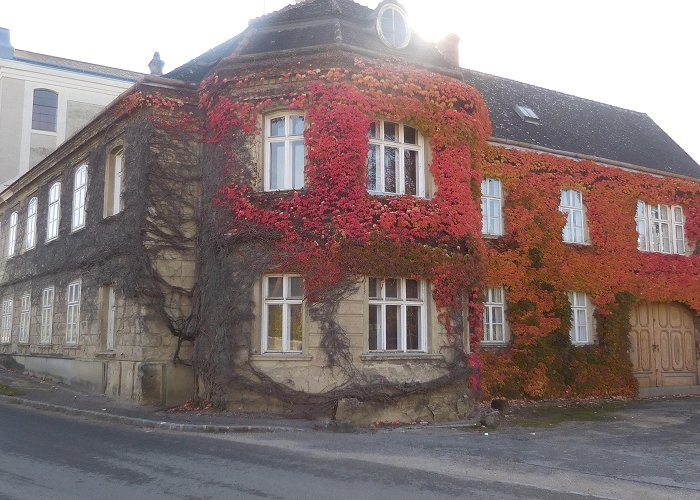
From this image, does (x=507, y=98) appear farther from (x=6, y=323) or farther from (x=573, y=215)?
(x=6, y=323)

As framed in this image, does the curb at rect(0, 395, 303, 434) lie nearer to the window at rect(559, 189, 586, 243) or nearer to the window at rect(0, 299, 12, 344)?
the window at rect(559, 189, 586, 243)

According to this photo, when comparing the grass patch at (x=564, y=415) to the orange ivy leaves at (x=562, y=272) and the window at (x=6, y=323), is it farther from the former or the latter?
the window at (x=6, y=323)

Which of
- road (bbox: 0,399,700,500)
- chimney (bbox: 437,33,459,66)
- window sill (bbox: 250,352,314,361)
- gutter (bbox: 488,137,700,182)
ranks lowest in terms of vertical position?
road (bbox: 0,399,700,500)

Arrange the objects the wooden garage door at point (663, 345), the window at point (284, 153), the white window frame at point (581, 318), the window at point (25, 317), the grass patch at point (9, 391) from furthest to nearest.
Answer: the window at point (25, 317) < the wooden garage door at point (663, 345) < the white window frame at point (581, 318) < the grass patch at point (9, 391) < the window at point (284, 153)

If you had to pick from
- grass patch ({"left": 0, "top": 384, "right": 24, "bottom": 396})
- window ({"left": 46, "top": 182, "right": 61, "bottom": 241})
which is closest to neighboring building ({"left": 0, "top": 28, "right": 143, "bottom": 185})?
window ({"left": 46, "top": 182, "right": 61, "bottom": 241})

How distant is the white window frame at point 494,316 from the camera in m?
18.5

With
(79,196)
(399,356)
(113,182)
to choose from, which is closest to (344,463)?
(399,356)

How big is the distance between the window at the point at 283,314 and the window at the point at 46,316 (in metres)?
10.5

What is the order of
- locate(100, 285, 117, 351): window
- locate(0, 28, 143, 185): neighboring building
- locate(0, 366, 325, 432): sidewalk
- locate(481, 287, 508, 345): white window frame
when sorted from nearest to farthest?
locate(0, 366, 325, 432): sidewalk < locate(100, 285, 117, 351): window < locate(481, 287, 508, 345): white window frame < locate(0, 28, 143, 185): neighboring building

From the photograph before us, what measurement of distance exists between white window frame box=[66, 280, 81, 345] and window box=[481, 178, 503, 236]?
1160 cm

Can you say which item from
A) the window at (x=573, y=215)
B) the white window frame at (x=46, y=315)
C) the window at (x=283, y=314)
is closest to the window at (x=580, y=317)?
the window at (x=573, y=215)

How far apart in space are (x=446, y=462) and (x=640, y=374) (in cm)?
1377

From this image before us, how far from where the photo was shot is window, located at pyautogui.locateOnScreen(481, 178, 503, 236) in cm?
1914

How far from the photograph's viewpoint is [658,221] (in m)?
22.3
